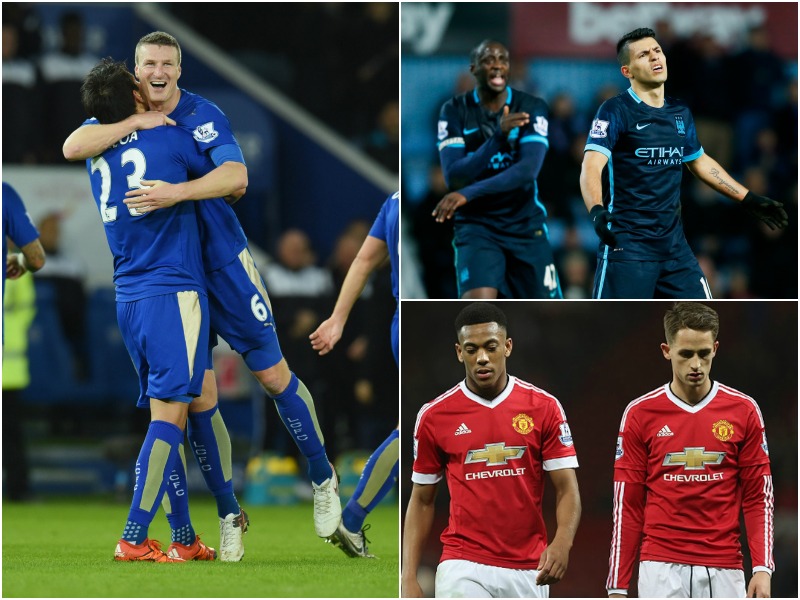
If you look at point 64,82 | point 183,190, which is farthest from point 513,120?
point 64,82

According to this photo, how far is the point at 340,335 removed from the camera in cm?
566

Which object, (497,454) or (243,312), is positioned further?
(243,312)

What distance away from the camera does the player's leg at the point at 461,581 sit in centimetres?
459

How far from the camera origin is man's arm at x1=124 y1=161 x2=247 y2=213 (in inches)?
195

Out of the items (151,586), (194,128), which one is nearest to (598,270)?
(194,128)

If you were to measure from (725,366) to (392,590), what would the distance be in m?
3.28

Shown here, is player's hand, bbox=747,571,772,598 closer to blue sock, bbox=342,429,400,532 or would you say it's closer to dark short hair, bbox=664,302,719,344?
dark short hair, bbox=664,302,719,344

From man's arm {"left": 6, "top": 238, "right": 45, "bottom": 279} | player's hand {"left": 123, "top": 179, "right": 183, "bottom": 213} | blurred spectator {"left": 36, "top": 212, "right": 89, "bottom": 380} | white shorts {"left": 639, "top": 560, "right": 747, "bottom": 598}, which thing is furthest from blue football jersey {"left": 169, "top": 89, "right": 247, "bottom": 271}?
blurred spectator {"left": 36, "top": 212, "right": 89, "bottom": 380}

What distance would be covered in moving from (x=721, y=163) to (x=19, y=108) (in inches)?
221

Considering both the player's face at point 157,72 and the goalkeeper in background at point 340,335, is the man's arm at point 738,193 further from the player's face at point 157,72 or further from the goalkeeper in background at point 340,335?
the player's face at point 157,72

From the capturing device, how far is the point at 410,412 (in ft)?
24.1

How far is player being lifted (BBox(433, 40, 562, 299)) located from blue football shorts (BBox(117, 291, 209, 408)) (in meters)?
1.46

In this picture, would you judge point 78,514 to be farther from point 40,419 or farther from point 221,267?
point 221,267

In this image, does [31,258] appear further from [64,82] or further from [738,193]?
[64,82]
